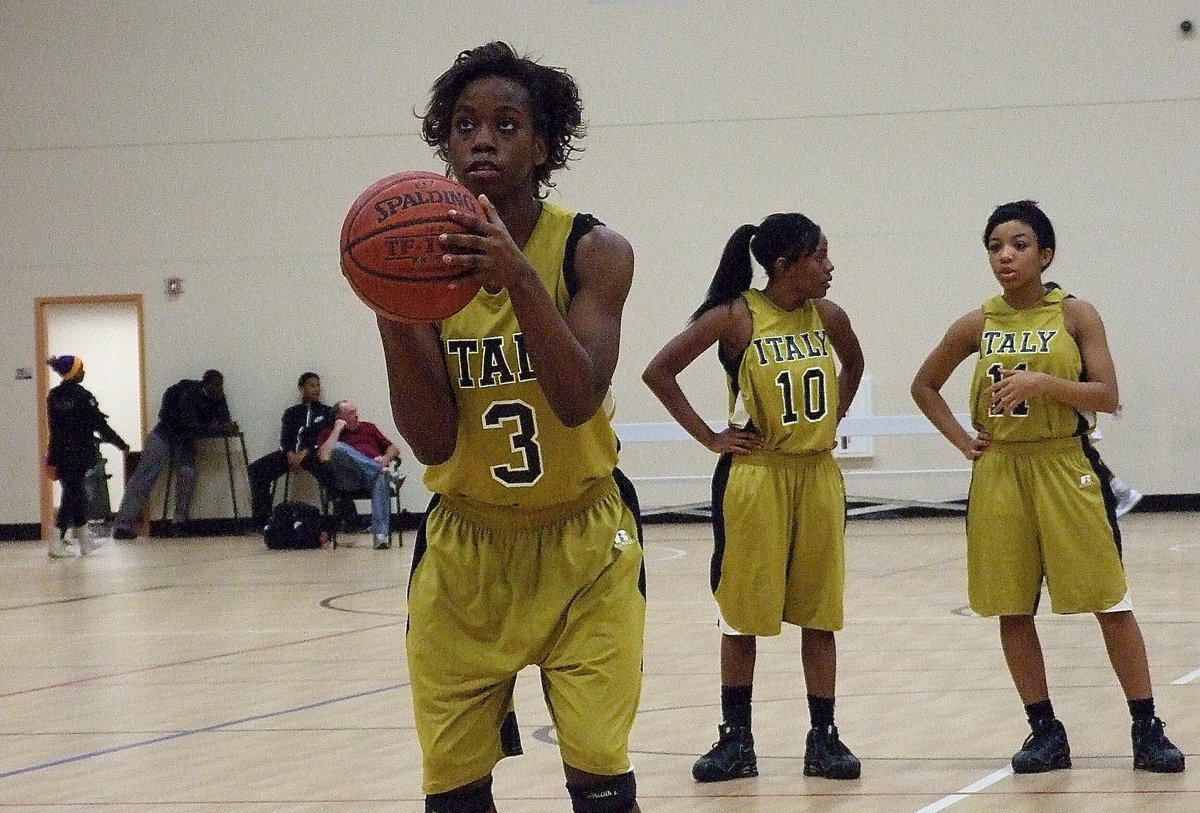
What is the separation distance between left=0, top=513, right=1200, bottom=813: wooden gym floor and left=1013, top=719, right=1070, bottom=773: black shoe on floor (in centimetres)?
5

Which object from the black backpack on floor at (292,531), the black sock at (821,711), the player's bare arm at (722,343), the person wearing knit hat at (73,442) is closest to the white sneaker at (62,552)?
the person wearing knit hat at (73,442)

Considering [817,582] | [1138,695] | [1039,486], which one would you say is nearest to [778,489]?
[817,582]

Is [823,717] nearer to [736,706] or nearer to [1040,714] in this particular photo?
[736,706]

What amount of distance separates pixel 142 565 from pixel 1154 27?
10334 mm

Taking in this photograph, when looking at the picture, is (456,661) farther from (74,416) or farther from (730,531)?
(74,416)

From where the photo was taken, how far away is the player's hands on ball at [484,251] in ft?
8.64

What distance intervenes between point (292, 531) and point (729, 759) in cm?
1027

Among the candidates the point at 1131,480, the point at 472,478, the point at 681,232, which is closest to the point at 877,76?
the point at 681,232

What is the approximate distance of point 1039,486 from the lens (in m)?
4.93

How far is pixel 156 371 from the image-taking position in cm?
1694

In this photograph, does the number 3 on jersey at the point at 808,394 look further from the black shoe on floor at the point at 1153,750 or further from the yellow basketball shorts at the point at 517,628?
the yellow basketball shorts at the point at 517,628

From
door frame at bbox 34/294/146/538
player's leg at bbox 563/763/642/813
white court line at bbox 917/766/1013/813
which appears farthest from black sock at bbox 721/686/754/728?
door frame at bbox 34/294/146/538

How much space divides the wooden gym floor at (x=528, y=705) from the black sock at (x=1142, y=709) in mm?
154

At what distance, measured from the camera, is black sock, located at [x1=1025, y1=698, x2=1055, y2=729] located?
4883 mm
